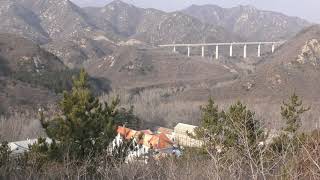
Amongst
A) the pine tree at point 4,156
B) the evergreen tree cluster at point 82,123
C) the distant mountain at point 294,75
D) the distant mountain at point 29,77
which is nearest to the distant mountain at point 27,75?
the distant mountain at point 29,77

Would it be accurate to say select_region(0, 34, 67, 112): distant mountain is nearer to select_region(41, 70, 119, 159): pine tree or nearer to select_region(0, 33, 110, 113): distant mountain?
select_region(0, 33, 110, 113): distant mountain

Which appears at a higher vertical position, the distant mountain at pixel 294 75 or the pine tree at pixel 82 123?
the pine tree at pixel 82 123

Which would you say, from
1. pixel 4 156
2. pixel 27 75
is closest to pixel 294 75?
pixel 27 75

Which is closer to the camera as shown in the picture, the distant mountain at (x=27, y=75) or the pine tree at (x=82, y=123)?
the pine tree at (x=82, y=123)

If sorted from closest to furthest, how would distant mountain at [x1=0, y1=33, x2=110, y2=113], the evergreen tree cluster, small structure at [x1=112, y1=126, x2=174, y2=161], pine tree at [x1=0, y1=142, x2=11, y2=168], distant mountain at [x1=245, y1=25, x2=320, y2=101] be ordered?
pine tree at [x1=0, y1=142, x2=11, y2=168] → small structure at [x1=112, y1=126, x2=174, y2=161] → the evergreen tree cluster → distant mountain at [x1=0, y1=33, x2=110, y2=113] → distant mountain at [x1=245, y1=25, x2=320, y2=101]

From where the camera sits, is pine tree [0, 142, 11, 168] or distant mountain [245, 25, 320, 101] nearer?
pine tree [0, 142, 11, 168]

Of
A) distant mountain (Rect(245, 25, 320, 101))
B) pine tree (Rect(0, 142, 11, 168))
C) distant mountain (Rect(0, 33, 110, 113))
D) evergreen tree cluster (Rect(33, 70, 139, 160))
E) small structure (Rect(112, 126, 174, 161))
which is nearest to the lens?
pine tree (Rect(0, 142, 11, 168))

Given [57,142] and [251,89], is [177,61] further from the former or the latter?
[57,142]

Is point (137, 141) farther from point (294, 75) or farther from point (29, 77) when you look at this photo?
point (294, 75)

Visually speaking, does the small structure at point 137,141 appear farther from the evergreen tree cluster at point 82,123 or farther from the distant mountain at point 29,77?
the distant mountain at point 29,77

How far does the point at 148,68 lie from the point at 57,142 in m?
88.9

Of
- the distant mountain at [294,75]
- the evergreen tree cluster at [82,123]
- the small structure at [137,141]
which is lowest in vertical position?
the distant mountain at [294,75]

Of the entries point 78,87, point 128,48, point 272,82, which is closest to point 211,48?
point 128,48

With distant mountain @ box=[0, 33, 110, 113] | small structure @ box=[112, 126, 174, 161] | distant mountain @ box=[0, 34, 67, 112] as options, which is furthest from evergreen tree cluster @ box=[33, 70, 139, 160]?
distant mountain @ box=[0, 34, 67, 112]
